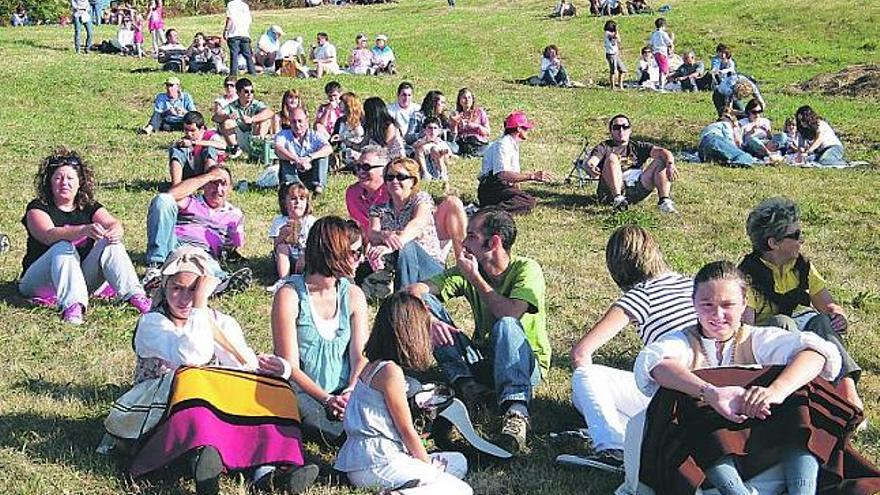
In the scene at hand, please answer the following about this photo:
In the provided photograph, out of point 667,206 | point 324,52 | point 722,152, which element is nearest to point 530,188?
point 667,206

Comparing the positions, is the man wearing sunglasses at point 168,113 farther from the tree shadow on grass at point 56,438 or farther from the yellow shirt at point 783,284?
the yellow shirt at point 783,284

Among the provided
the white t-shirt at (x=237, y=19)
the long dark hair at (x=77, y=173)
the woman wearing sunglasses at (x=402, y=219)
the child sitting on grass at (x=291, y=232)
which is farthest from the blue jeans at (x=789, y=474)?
the white t-shirt at (x=237, y=19)

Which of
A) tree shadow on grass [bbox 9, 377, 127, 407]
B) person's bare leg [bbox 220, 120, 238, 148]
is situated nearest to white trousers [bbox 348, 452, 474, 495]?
tree shadow on grass [bbox 9, 377, 127, 407]

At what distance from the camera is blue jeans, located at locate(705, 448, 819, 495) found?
452 centimetres

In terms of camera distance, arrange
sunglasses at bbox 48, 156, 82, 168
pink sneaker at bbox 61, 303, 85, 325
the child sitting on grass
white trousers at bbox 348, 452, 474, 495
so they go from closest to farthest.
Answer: white trousers at bbox 348, 452, 474, 495 < pink sneaker at bbox 61, 303, 85, 325 < sunglasses at bbox 48, 156, 82, 168 < the child sitting on grass

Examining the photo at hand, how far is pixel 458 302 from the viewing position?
29.4 ft

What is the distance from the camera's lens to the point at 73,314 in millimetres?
7977

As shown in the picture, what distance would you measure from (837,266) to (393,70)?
1929cm

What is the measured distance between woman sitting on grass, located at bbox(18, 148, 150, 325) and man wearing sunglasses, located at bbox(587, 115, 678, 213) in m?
6.24

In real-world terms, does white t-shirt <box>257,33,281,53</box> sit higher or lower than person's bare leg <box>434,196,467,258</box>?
higher

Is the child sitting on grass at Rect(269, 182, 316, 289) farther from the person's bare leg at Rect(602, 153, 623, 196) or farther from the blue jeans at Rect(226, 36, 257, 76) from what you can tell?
the blue jeans at Rect(226, 36, 257, 76)

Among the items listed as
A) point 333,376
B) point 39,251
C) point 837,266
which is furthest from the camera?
point 837,266

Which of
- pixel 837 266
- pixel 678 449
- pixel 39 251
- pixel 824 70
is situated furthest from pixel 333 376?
pixel 824 70

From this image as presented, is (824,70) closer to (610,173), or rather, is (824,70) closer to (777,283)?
(610,173)
